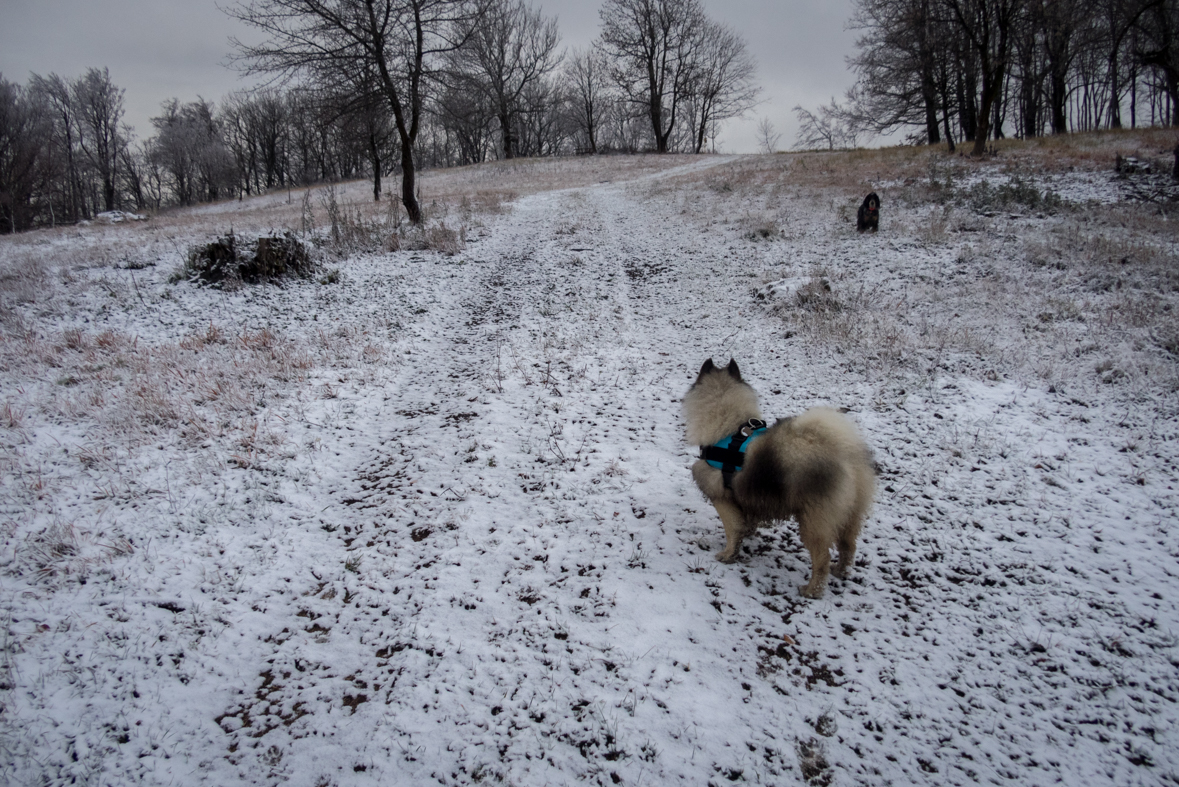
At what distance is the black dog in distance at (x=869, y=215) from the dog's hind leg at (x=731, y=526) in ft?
40.3

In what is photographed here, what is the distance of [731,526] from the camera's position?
4145 millimetres

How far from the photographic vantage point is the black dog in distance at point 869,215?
→ 12.8 meters

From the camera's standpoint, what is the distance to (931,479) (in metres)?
5.00

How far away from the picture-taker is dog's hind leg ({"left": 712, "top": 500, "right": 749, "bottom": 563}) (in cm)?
411

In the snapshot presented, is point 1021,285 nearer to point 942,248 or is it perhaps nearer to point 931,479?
point 942,248

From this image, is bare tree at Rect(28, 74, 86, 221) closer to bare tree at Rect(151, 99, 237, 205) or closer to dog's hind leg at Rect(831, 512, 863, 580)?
bare tree at Rect(151, 99, 237, 205)

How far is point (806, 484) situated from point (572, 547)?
210 centimetres

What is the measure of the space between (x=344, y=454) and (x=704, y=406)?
4.30m

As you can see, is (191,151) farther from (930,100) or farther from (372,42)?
(930,100)

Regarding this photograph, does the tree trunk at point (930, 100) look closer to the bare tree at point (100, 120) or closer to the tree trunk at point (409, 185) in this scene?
the tree trunk at point (409, 185)

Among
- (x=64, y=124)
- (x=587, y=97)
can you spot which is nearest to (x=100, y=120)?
(x=64, y=124)

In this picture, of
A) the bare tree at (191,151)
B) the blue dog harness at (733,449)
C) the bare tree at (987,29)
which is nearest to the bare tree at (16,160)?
the bare tree at (191,151)

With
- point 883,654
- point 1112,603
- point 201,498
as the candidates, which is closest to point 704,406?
point 883,654

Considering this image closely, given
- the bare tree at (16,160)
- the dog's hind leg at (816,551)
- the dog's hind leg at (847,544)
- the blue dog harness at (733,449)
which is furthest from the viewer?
the bare tree at (16,160)
